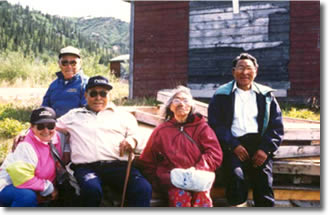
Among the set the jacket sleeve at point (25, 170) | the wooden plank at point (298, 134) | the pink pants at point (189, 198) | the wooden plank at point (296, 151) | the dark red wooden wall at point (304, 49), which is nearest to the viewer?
the jacket sleeve at point (25, 170)

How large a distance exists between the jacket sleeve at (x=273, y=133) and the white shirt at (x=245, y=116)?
0.38ft

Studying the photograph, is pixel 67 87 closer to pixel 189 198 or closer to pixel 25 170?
pixel 25 170

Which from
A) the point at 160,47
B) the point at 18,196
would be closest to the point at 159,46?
the point at 160,47

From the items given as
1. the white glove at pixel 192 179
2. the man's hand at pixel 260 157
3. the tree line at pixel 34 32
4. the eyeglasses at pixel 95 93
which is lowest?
the white glove at pixel 192 179

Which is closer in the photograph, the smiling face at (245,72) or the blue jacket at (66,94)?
the smiling face at (245,72)

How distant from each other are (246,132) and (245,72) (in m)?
0.51

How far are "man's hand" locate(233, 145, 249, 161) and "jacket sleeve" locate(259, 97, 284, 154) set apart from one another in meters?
0.14

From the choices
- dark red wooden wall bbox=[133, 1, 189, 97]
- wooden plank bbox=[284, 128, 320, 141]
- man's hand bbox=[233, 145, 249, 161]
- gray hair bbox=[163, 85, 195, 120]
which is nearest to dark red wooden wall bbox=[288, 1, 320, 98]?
dark red wooden wall bbox=[133, 1, 189, 97]

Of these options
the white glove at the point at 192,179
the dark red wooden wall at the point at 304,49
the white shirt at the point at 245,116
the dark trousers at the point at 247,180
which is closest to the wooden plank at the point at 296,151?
the dark trousers at the point at 247,180

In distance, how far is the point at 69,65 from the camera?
138 inches

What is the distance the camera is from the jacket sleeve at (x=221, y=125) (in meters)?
2.90

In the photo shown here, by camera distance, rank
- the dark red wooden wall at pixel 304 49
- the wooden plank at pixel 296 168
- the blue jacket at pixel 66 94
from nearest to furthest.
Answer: the wooden plank at pixel 296 168
the blue jacket at pixel 66 94
the dark red wooden wall at pixel 304 49

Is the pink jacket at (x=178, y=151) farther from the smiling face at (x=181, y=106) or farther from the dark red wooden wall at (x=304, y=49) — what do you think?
the dark red wooden wall at (x=304, y=49)

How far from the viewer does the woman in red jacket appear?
267 cm
